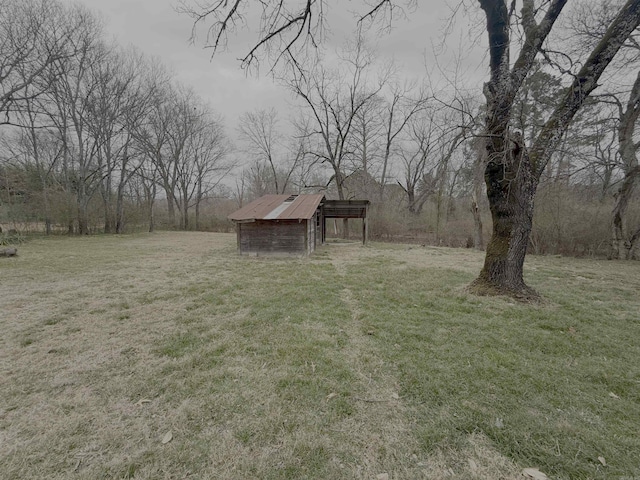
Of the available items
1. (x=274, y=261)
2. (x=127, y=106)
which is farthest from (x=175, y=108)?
(x=274, y=261)

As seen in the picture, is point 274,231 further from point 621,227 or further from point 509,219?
point 621,227

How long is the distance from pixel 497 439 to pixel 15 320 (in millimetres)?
6269

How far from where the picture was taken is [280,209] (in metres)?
11.2

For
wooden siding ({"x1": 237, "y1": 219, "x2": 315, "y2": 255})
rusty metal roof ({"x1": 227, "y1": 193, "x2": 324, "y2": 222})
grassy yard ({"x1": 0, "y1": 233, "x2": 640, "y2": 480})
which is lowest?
grassy yard ({"x1": 0, "y1": 233, "x2": 640, "y2": 480})

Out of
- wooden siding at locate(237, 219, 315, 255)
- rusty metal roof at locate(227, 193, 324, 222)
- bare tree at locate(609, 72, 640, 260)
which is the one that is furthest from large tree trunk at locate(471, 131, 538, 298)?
bare tree at locate(609, 72, 640, 260)

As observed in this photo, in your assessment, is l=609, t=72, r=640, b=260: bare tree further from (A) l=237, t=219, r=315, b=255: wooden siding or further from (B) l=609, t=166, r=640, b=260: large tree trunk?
(A) l=237, t=219, r=315, b=255: wooden siding

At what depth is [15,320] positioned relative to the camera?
394 centimetres

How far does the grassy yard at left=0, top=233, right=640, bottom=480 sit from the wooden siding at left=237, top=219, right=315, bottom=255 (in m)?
5.10

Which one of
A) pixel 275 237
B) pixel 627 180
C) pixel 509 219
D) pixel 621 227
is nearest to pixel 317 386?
pixel 509 219

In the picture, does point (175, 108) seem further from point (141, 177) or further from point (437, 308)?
point (437, 308)

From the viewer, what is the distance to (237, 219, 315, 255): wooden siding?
10164mm

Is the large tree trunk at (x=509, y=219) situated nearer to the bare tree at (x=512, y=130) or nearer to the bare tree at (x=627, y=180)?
the bare tree at (x=512, y=130)

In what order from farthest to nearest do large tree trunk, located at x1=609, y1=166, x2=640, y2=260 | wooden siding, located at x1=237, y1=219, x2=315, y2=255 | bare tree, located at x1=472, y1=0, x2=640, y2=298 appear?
1. wooden siding, located at x1=237, y1=219, x2=315, y2=255
2. large tree trunk, located at x1=609, y1=166, x2=640, y2=260
3. bare tree, located at x1=472, y1=0, x2=640, y2=298

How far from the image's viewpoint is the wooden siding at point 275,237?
10.2 metres
